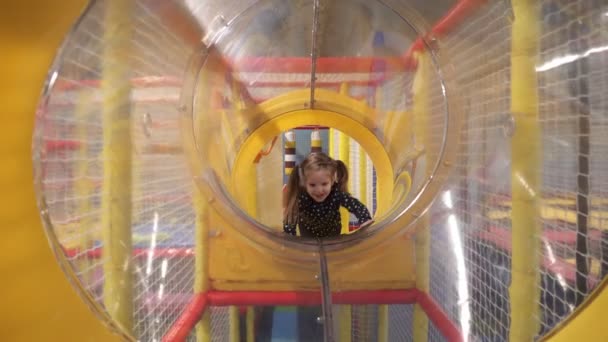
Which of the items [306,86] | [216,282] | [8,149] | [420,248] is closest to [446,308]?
[420,248]

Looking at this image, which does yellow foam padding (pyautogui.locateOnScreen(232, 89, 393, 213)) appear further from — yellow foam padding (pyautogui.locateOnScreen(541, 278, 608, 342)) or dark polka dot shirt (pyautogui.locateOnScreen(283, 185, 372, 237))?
yellow foam padding (pyautogui.locateOnScreen(541, 278, 608, 342))

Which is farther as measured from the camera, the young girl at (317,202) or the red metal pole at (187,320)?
the young girl at (317,202)

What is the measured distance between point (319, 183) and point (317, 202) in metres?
0.10

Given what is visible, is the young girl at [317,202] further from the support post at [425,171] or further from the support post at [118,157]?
the support post at [118,157]

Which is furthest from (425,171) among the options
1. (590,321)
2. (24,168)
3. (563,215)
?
(24,168)

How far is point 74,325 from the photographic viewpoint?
618 mm

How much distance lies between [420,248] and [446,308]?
15 cm

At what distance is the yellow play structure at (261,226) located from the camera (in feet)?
1.94

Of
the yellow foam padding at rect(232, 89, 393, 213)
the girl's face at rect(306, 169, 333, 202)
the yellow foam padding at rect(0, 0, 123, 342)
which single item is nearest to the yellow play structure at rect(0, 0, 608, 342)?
the yellow foam padding at rect(0, 0, 123, 342)

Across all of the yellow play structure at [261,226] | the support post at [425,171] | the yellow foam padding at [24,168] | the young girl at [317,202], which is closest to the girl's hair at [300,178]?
the young girl at [317,202]

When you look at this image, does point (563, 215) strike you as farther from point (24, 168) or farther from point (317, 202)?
point (317, 202)

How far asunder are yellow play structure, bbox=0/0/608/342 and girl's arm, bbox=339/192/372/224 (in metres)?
0.37

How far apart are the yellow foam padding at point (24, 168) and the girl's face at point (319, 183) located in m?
1.36

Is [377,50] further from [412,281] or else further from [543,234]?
[543,234]
